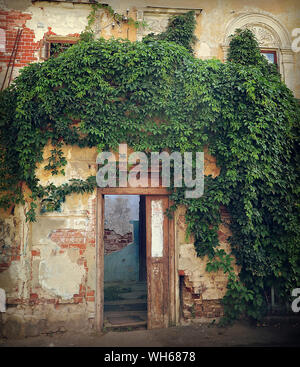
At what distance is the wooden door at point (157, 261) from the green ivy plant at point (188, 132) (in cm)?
43

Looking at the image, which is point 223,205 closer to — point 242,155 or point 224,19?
point 242,155

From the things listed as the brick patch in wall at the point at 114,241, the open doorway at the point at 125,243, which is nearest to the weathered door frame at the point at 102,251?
the open doorway at the point at 125,243

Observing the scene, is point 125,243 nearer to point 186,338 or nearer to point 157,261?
point 157,261

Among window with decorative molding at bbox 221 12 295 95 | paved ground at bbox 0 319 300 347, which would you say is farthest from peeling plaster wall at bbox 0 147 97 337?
window with decorative molding at bbox 221 12 295 95

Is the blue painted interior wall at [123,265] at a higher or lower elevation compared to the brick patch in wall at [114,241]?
lower

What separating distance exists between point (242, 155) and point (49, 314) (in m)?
4.31

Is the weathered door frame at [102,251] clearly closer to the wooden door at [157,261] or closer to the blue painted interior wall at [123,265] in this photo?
the wooden door at [157,261]

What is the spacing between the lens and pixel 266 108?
18.2 ft

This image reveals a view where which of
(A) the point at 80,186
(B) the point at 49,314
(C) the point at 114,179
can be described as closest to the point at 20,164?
(A) the point at 80,186

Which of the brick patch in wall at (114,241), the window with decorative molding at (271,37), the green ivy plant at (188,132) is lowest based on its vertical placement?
the brick patch in wall at (114,241)

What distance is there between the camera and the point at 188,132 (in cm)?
564

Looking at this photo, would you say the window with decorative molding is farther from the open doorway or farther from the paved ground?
the open doorway

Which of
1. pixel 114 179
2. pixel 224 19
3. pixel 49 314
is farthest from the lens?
pixel 224 19

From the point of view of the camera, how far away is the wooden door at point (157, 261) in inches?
225
